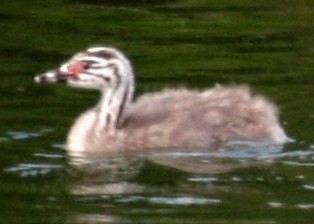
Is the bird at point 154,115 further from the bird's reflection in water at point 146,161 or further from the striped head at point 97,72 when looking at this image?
the bird's reflection in water at point 146,161

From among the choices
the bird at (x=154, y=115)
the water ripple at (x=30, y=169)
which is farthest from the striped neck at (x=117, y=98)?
the water ripple at (x=30, y=169)

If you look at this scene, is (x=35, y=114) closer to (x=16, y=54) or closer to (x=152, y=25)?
(x=16, y=54)

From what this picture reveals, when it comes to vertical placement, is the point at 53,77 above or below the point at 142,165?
above

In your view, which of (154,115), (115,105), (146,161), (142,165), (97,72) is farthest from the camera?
(97,72)

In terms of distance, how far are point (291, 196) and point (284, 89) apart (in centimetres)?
335

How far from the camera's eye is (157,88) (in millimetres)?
17438

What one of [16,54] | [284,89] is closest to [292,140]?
[284,89]

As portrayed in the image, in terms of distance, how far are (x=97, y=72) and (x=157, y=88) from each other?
140cm

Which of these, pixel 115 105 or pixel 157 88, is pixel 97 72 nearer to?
pixel 115 105

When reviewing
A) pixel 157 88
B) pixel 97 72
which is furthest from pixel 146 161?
pixel 157 88

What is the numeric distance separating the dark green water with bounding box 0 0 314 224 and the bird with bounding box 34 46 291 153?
20cm

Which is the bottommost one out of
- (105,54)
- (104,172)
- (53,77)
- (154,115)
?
(104,172)

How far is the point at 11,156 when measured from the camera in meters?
15.2

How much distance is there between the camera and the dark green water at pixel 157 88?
13.7 m
